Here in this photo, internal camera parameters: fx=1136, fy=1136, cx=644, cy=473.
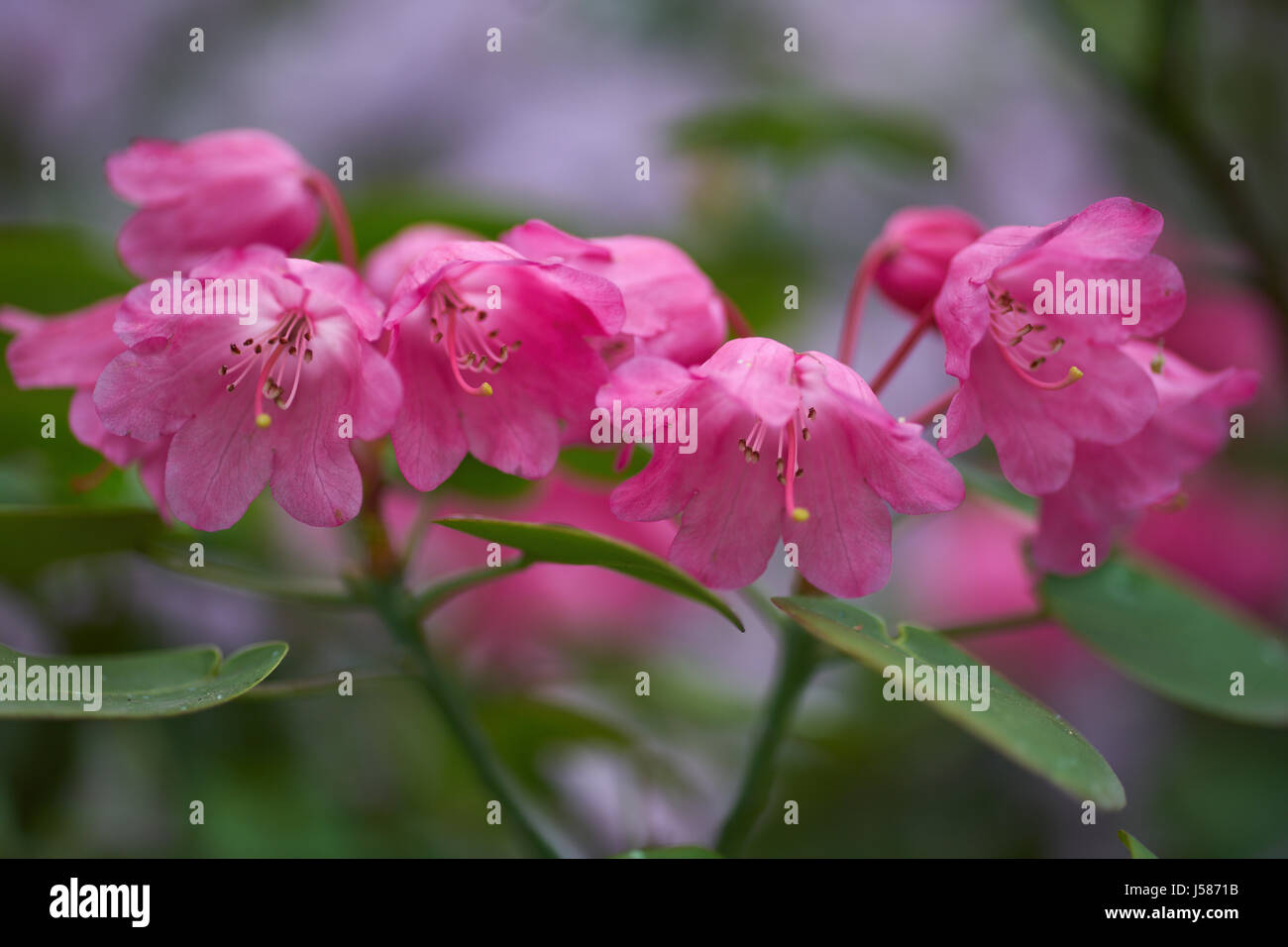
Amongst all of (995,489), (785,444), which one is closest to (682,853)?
(785,444)

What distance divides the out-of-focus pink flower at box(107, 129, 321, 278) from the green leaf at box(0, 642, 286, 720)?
307mm

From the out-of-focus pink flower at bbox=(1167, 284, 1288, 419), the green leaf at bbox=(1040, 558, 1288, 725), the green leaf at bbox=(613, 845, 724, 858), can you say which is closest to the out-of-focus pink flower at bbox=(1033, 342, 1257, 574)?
the green leaf at bbox=(1040, 558, 1288, 725)

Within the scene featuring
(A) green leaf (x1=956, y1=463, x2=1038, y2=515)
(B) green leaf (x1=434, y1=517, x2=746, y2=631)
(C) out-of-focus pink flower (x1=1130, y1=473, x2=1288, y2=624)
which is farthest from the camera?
(C) out-of-focus pink flower (x1=1130, y1=473, x2=1288, y2=624)

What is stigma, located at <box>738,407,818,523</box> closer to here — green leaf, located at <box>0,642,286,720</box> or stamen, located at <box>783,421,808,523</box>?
stamen, located at <box>783,421,808,523</box>

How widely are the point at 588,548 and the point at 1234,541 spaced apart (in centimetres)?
147

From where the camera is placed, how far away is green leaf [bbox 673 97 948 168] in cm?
157

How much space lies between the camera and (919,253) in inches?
36.2

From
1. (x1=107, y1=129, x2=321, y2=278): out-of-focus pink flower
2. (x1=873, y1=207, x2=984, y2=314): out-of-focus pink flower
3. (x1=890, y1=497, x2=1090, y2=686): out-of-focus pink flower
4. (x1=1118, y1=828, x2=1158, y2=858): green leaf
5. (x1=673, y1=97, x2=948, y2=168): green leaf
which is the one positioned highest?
(x1=673, y1=97, x2=948, y2=168): green leaf

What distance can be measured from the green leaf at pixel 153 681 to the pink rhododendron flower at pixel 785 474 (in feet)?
0.89

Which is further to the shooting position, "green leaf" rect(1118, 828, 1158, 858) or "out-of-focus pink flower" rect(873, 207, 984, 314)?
"out-of-focus pink flower" rect(873, 207, 984, 314)

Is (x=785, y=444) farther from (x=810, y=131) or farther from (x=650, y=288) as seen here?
(x=810, y=131)

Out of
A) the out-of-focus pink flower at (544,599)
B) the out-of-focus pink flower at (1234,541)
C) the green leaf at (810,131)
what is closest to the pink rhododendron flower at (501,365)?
the out-of-focus pink flower at (544,599)

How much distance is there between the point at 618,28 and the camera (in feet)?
6.66
